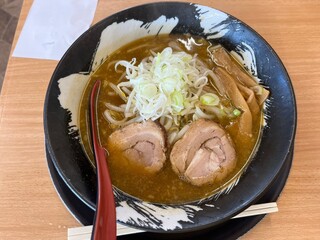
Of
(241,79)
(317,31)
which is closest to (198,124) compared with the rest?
(241,79)

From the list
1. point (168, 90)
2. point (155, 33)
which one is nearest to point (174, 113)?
point (168, 90)

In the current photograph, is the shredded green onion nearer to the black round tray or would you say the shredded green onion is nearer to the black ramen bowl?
the black ramen bowl

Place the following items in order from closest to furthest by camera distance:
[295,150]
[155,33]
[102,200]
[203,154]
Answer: [102,200]
[203,154]
[295,150]
[155,33]

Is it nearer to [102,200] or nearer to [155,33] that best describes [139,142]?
[102,200]

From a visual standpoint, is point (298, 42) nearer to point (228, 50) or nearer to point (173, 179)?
point (228, 50)

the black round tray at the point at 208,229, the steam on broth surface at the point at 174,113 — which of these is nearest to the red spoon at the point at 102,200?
the steam on broth surface at the point at 174,113

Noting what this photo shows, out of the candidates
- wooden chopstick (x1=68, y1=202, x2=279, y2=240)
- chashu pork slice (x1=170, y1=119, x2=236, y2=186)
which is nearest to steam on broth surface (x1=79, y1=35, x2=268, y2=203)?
chashu pork slice (x1=170, y1=119, x2=236, y2=186)
